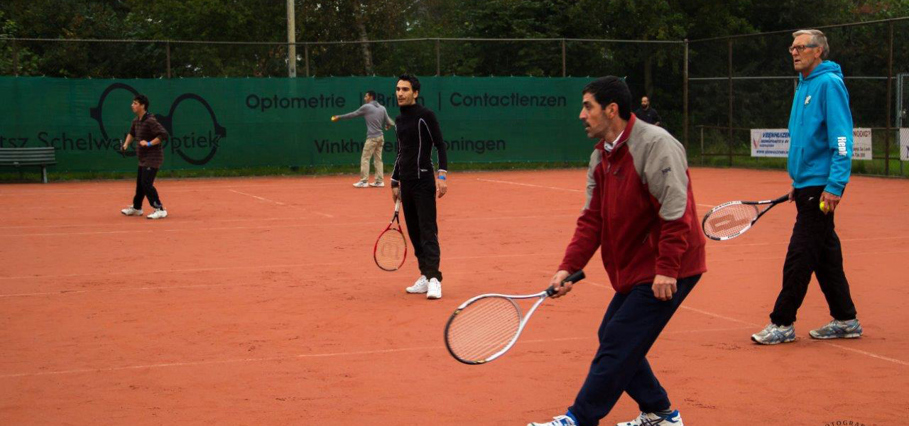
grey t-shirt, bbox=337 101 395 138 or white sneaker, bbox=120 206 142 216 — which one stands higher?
grey t-shirt, bbox=337 101 395 138

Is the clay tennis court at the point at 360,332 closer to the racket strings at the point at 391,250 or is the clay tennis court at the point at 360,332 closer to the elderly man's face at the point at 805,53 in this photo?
the racket strings at the point at 391,250

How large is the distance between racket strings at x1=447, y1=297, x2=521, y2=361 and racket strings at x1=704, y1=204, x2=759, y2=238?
2893 mm

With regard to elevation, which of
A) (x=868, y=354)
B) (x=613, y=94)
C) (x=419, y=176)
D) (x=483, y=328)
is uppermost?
(x=613, y=94)

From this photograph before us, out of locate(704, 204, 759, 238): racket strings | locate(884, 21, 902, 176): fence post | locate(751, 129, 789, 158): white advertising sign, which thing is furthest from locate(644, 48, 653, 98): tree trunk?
locate(704, 204, 759, 238): racket strings

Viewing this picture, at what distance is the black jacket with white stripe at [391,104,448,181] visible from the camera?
8.95 metres

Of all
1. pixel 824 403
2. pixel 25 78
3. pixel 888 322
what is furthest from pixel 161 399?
pixel 25 78

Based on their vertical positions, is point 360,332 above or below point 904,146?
below

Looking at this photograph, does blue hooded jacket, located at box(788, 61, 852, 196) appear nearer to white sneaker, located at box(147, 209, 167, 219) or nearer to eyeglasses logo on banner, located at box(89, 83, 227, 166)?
white sneaker, located at box(147, 209, 167, 219)

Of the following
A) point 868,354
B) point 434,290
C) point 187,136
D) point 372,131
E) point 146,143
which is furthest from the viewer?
point 187,136

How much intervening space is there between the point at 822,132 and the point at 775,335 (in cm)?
135

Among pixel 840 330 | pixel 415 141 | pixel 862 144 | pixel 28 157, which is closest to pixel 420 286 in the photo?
pixel 415 141

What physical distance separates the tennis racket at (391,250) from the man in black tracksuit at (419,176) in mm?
584

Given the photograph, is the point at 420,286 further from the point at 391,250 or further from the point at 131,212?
the point at 131,212

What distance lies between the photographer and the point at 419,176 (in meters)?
8.91
